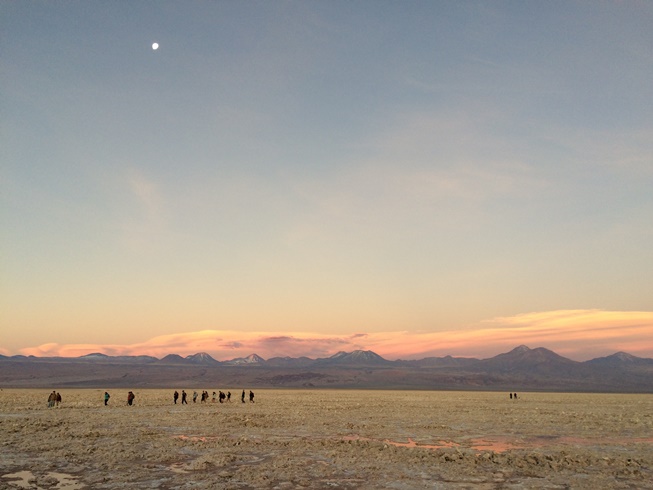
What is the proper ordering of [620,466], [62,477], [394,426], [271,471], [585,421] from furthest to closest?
[585,421]
[394,426]
[620,466]
[271,471]
[62,477]

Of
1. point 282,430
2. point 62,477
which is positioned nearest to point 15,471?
point 62,477

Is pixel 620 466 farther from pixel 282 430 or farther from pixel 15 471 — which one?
pixel 15 471

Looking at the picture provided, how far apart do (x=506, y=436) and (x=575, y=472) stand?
1040cm

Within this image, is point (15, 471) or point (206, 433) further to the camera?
point (206, 433)

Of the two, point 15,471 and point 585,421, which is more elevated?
point 15,471

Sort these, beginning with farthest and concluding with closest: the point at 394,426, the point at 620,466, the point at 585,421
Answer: the point at 585,421
the point at 394,426
the point at 620,466

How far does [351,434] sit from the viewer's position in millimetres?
28078

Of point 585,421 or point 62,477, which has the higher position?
point 62,477

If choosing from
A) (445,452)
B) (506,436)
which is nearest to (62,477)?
(445,452)

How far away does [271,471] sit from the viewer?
17.8 meters

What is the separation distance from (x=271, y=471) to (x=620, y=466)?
506 inches

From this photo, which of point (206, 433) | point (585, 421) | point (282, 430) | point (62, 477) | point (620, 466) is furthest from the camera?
point (585, 421)

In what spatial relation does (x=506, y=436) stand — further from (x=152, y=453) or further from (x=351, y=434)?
(x=152, y=453)

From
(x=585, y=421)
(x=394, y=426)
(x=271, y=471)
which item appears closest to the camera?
(x=271, y=471)
